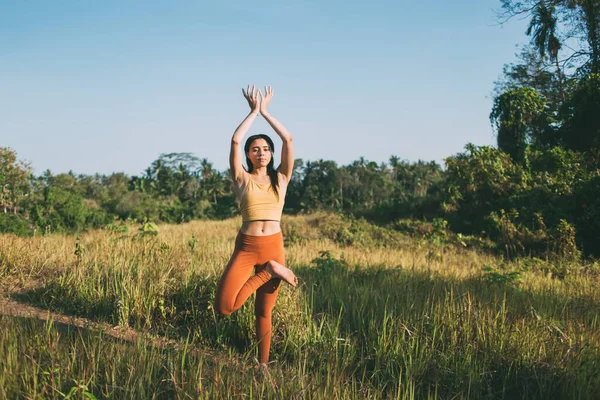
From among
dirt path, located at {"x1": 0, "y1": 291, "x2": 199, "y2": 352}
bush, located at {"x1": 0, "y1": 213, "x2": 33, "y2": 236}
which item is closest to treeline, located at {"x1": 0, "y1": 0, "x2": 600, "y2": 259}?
bush, located at {"x1": 0, "y1": 213, "x2": 33, "y2": 236}

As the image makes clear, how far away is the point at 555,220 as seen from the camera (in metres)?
16.1

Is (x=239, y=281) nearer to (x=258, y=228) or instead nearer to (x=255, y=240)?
(x=255, y=240)

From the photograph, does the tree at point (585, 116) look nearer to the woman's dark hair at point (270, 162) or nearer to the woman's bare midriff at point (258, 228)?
the woman's dark hair at point (270, 162)

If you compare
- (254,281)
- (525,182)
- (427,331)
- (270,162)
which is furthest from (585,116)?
(254,281)

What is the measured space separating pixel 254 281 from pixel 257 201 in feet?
2.19

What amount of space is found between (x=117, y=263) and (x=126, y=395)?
3.46m

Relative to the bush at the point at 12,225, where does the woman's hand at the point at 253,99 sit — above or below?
above

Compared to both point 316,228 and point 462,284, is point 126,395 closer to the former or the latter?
point 462,284

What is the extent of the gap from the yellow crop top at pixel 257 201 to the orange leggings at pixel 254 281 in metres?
0.18

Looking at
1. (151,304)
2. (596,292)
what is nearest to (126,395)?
(151,304)

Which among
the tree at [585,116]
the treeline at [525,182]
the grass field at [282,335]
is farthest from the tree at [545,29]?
A: the grass field at [282,335]

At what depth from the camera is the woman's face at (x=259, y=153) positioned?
414 cm

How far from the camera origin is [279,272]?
3.91m

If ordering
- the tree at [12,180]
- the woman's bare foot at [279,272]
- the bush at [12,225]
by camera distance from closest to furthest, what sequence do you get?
the woman's bare foot at [279,272] → the bush at [12,225] → the tree at [12,180]
